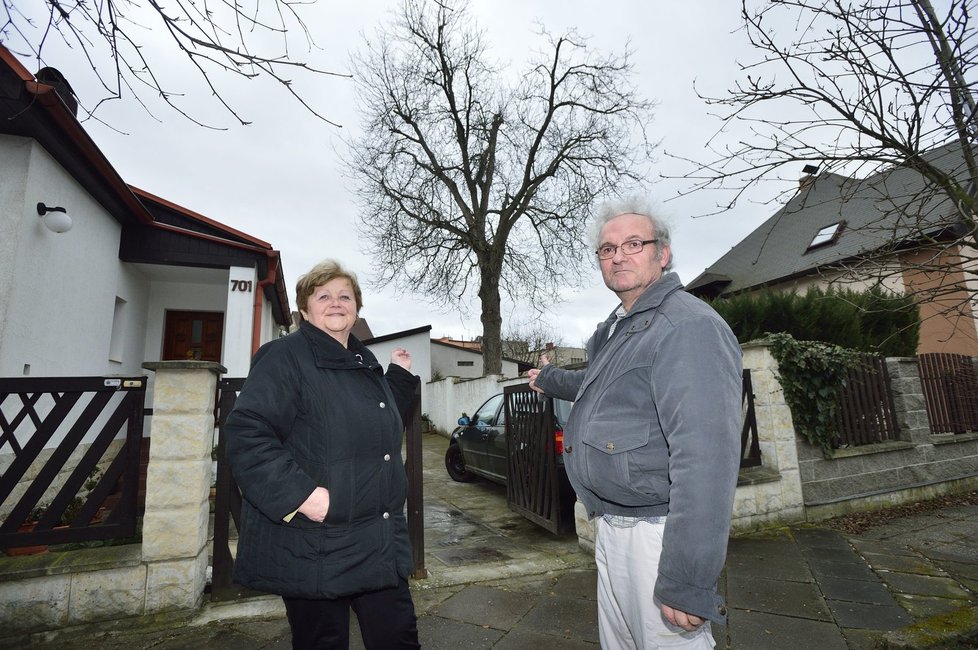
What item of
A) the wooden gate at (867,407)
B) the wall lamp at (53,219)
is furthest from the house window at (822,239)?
the wall lamp at (53,219)

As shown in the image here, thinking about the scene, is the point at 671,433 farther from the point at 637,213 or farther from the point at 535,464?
the point at 535,464

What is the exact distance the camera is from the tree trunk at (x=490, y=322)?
15.1 metres

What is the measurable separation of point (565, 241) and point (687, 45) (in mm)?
12806

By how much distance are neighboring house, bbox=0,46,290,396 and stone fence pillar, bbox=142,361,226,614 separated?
174 centimetres

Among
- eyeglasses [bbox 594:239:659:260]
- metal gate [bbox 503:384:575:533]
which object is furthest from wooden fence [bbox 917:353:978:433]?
eyeglasses [bbox 594:239:659:260]

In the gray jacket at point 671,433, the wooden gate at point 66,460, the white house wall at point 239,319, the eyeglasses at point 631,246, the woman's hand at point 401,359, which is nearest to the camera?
the gray jacket at point 671,433

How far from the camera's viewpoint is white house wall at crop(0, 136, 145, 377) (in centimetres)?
464

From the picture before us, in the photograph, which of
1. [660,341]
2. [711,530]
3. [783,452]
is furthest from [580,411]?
[783,452]

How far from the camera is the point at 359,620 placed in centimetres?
172

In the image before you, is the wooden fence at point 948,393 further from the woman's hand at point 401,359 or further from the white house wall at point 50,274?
the white house wall at point 50,274

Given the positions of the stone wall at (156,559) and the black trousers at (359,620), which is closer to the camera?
the black trousers at (359,620)

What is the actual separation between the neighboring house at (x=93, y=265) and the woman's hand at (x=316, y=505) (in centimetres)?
239

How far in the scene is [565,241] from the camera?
1612 centimetres

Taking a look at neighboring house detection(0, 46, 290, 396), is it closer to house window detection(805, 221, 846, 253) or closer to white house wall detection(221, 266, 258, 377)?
white house wall detection(221, 266, 258, 377)
